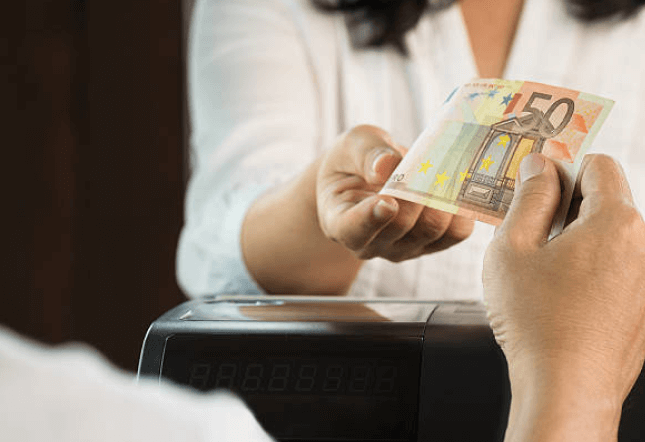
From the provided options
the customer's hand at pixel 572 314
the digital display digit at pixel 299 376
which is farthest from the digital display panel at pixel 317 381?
the customer's hand at pixel 572 314

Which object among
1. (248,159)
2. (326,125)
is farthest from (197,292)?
(326,125)

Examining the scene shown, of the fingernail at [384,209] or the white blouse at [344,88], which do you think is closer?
the fingernail at [384,209]

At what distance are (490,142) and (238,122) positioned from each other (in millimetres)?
541

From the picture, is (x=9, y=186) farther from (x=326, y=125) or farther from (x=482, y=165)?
(x=482, y=165)

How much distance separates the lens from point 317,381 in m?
0.74

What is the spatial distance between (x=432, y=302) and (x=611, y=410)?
12.8 inches

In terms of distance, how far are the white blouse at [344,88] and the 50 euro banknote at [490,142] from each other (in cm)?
42

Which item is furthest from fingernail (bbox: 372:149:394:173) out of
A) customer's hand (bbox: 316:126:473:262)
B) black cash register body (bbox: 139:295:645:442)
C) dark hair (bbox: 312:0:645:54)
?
dark hair (bbox: 312:0:645:54)

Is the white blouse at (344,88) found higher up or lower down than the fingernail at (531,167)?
lower down

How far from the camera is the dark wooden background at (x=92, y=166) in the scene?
6.86 ft

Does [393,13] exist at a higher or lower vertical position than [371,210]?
higher

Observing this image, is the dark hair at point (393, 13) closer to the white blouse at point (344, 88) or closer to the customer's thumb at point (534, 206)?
the white blouse at point (344, 88)

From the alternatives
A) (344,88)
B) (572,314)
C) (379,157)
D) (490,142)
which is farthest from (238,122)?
(572,314)

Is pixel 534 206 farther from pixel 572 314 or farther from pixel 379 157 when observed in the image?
pixel 379 157
